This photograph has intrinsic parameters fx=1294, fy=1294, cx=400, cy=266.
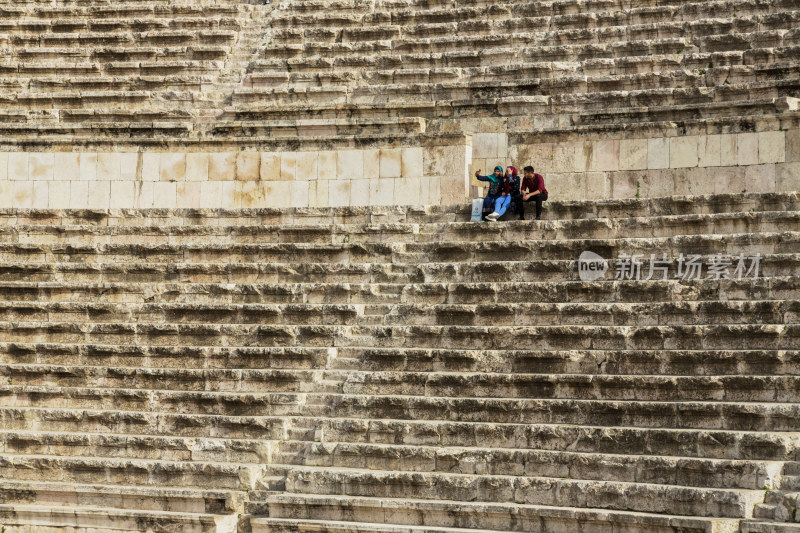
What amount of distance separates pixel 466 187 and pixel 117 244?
477 centimetres

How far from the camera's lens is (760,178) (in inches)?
659

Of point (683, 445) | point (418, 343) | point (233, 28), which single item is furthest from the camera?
point (233, 28)

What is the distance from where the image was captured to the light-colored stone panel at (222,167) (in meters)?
18.8

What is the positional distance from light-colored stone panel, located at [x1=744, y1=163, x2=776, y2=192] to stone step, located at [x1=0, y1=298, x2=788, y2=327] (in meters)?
3.77

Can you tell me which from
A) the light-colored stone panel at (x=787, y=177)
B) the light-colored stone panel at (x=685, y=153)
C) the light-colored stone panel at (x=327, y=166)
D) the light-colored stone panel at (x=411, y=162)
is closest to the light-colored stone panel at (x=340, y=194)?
the light-colored stone panel at (x=327, y=166)

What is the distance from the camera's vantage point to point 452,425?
13.1 m

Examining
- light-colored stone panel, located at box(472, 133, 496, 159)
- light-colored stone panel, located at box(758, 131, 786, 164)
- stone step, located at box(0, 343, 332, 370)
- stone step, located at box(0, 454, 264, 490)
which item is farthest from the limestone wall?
stone step, located at box(0, 454, 264, 490)

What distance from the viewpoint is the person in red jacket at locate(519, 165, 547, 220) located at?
16109 mm

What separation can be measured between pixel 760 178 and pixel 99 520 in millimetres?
9268

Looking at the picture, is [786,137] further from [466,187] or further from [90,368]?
[90,368]

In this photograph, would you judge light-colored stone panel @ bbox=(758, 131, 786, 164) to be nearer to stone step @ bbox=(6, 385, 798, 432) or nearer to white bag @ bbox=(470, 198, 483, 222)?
white bag @ bbox=(470, 198, 483, 222)

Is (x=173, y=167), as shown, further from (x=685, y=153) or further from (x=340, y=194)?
(x=685, y=153)

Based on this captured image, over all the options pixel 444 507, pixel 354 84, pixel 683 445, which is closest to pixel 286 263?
pixel 354 84

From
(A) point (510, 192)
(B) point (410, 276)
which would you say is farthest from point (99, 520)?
(A) point (510, 192)
